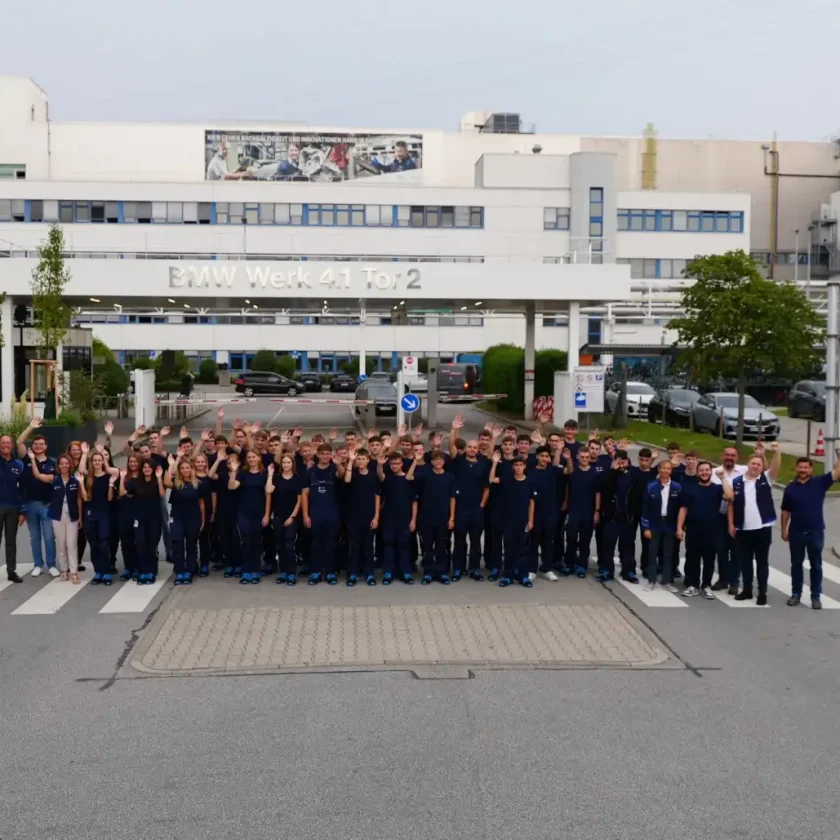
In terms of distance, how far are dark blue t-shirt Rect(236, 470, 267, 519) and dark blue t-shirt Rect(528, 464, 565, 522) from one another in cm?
309

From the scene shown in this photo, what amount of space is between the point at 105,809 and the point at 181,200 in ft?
197

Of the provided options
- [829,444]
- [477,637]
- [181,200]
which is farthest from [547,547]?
[181,200]

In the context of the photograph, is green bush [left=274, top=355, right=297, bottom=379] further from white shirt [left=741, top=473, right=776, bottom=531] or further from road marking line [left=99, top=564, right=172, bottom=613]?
white shirt [left=741, top=473, right=776, bottom=531]

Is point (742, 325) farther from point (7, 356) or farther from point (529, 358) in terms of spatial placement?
point (7, 356)

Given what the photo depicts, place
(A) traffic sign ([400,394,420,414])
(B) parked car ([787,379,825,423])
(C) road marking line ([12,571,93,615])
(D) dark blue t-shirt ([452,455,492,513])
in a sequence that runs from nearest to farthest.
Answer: (C) road marking line ([12,571,93,615])
(D) dark blue t-shirt ([452,455,492,513])
(A) traffic sign ([400,394,420,414])
(B) parked car ([787,379,825,423])

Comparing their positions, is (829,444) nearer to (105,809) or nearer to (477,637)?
(477,637)

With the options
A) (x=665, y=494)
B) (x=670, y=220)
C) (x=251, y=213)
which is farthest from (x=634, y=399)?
(x=251, y=213)

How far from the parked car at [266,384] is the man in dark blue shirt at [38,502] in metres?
46.0

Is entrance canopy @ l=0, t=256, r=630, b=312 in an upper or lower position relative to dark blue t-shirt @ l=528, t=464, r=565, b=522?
upper

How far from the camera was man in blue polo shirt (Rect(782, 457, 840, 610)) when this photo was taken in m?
11.7

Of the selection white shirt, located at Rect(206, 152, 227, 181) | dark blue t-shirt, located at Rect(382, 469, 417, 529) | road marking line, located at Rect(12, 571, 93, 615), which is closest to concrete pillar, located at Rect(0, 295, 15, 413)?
road marking line, located at Rect(12, 571, 93, 615)

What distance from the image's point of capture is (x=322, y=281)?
3272 centimetres

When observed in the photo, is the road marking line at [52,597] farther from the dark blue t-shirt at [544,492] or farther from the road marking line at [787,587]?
the road marking line at [787,587]

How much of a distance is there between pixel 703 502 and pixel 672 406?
24.5 meters
